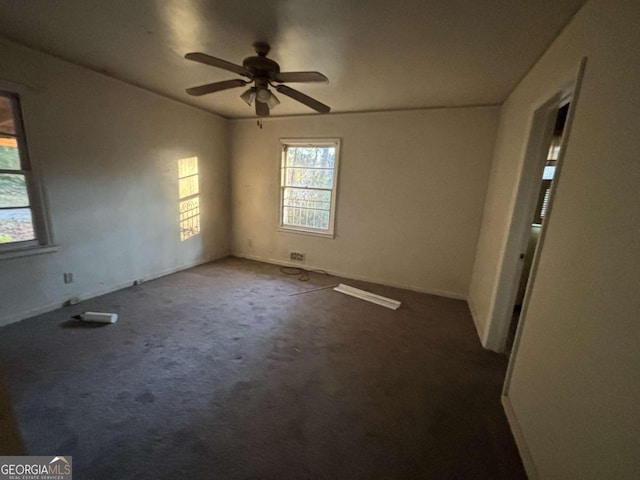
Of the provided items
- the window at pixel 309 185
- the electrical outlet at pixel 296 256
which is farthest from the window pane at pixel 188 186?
the electrical outlet at pixel 296 256

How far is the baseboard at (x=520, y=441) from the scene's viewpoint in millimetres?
1301

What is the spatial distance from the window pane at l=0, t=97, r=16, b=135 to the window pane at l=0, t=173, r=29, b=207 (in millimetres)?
396

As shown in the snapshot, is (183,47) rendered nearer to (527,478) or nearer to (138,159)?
(138,159)

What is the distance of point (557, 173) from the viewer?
1.44 meters

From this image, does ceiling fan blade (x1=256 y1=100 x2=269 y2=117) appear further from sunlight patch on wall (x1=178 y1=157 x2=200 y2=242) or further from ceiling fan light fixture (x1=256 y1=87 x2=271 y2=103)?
sunlight patch on wall (x1=178 y1=157 x2=200 y2=242)

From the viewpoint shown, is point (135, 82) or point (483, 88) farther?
point (135, 82)

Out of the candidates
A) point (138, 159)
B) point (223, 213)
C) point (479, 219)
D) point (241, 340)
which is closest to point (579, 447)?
point (241, 340)

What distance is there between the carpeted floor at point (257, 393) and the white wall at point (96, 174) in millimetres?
366

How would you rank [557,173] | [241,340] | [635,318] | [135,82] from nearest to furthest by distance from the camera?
[635,318] → [557,173] → [241,340] → [135,82]

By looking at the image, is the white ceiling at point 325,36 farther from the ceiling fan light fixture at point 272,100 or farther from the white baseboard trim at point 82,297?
the white baseboard trim at point 82,297

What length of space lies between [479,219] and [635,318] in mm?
2749

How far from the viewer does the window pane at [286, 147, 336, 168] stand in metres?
4.02

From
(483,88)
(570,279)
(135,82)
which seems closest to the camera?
(570,279)

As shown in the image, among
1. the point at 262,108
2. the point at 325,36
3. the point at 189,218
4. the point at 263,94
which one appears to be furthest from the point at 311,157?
the point at 325,36
